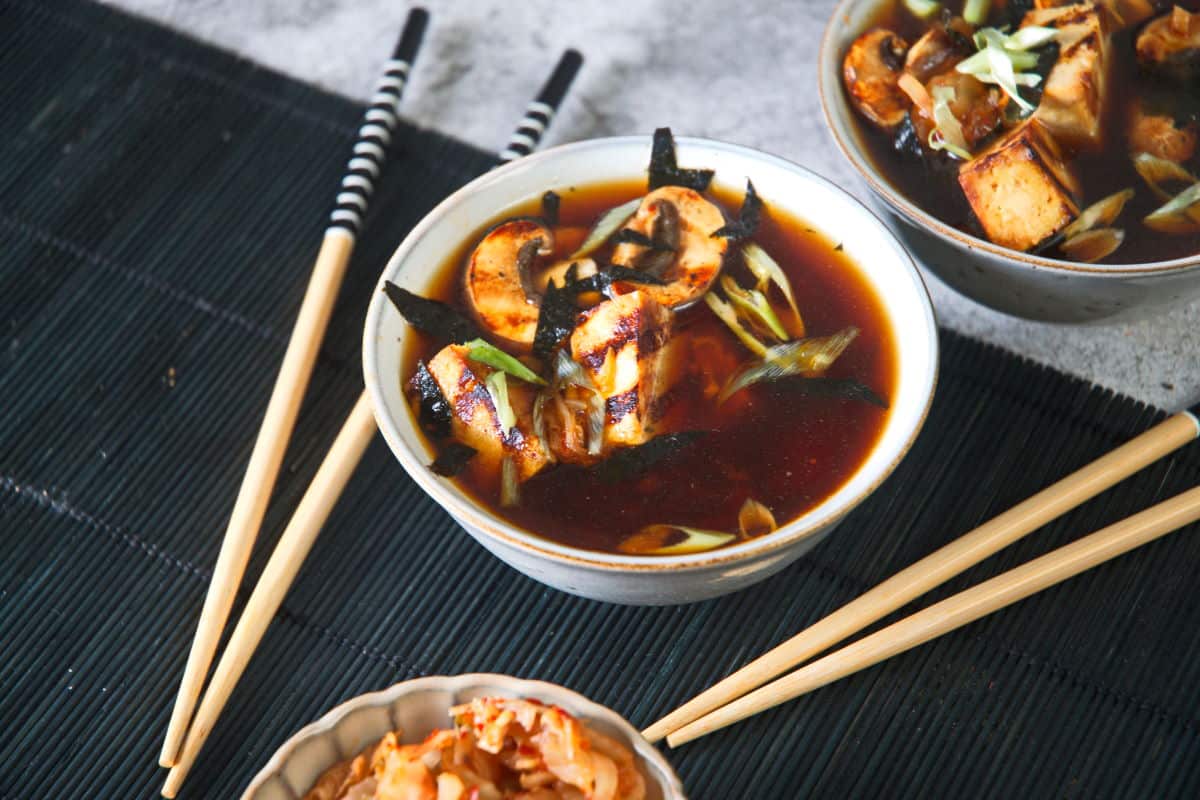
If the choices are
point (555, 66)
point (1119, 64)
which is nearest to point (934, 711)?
point (1119, 64)

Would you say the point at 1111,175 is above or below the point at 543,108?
above

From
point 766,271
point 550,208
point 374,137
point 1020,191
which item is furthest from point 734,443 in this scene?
point 374,137

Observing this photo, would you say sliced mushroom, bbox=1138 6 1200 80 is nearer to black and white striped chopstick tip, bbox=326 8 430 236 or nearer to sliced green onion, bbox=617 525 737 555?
sliced green onion, bbox=617 525 737 555

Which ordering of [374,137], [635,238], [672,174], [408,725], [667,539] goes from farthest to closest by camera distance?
[374,137] < [672,174] < [635,238] < [667,539] < [408,725]

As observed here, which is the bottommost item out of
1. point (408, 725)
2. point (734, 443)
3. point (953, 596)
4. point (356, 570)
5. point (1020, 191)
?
point (356, 570)

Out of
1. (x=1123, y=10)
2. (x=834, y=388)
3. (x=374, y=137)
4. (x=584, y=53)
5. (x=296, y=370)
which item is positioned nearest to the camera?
(x=834, y=388)

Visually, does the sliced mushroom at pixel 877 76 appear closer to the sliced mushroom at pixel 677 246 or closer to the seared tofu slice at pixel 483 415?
the sliced mushroom at pixel 677 246

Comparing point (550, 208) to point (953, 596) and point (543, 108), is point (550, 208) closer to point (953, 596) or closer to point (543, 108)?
point (543, 108)

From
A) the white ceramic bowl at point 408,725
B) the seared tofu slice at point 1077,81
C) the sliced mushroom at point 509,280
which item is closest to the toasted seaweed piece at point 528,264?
the sliced mushroom at point 509,280
